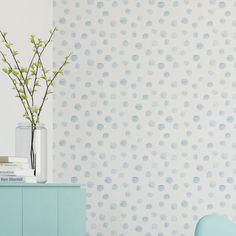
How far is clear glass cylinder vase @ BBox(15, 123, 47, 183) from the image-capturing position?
2936mm

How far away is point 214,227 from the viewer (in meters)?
3.13

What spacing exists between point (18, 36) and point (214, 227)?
1.44 m

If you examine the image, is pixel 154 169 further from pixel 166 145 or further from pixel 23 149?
pixel 23 149

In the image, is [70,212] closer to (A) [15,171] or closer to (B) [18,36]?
(A) [15,171]

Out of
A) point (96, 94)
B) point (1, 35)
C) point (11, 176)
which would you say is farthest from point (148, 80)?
point (11, 176)

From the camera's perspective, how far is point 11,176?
2672mm

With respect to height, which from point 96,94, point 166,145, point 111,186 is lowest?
point 111,186

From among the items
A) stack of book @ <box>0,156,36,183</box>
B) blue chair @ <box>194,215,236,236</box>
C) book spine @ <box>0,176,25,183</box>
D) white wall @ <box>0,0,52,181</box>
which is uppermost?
white wall @ <box>0,0,52,181</box>

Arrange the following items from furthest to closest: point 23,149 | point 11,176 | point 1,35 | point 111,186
→ point 111,186, point 1,35, point 23,149, point 11,176

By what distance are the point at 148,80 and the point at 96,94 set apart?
1.06 feet

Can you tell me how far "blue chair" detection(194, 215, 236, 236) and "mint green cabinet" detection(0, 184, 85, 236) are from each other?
0.75 m

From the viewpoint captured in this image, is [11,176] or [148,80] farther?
[148,80]

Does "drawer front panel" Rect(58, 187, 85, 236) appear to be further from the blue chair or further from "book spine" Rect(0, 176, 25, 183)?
the blue chair

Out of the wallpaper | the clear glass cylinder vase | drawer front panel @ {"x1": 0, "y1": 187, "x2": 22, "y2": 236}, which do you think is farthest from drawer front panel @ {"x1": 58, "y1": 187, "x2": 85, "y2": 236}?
the wallpaper
